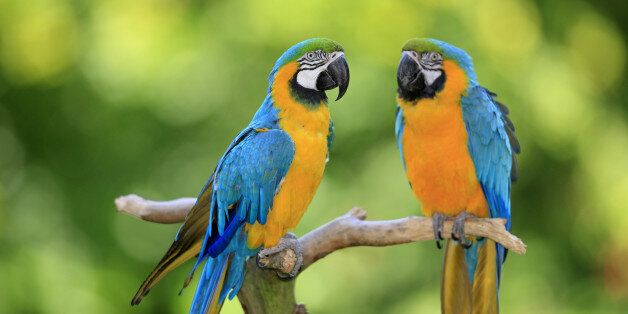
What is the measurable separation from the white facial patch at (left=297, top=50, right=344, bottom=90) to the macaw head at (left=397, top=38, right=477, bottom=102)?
0.77ft

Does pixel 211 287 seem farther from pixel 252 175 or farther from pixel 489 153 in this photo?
pixel 489 153

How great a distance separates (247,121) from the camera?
5.06m

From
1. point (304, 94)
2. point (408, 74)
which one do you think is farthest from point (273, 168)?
point (408, 74)

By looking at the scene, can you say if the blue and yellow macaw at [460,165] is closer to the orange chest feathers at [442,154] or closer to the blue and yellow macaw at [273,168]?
the orange chest feathers at [442,154]

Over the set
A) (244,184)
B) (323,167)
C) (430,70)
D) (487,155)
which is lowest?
(244,184)

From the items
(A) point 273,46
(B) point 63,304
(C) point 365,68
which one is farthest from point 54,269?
(C) point 365,68

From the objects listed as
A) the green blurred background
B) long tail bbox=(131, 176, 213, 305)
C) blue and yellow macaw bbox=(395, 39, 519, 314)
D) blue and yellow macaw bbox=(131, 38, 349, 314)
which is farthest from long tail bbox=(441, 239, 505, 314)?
the green blurred background

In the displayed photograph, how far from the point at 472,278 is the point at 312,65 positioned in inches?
37.6

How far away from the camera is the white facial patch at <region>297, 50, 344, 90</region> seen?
2.57 metres

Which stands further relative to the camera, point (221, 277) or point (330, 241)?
point (330, 241)

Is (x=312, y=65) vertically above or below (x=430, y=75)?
below

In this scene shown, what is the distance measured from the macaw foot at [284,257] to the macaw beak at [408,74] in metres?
0.61

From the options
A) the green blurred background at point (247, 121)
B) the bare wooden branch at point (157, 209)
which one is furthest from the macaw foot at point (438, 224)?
the green blurred background at point (247, 121)

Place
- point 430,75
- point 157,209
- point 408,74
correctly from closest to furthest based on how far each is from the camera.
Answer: point 408,74 → point 430,75 → point 157,209
